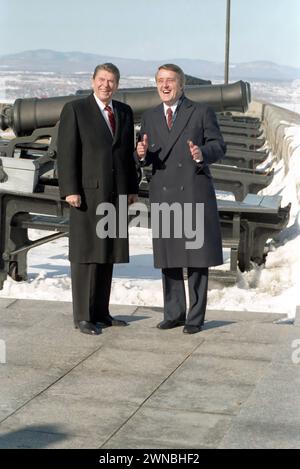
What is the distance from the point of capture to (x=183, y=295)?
676 cm

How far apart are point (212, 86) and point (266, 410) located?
7185 mm

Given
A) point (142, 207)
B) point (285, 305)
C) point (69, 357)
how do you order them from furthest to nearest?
1. point (142, 207)
2. point (285, 305)
3. point (69, 357)

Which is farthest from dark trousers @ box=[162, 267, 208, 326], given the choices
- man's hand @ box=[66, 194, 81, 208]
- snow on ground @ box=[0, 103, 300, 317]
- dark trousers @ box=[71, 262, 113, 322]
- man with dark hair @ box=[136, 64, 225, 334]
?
snow on ground @ box=[0, 103, 300, 317]

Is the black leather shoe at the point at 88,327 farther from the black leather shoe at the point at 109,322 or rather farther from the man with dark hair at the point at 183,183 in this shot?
the man with dark hair at the point at 183,183

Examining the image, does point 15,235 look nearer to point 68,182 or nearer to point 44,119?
point 44,119

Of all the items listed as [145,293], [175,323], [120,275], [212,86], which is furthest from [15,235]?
[175,323]

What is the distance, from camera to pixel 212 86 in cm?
1173

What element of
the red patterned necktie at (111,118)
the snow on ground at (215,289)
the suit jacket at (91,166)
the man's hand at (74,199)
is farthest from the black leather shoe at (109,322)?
the snow on ground at (215,289)

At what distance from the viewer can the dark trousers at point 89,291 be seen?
263 inches

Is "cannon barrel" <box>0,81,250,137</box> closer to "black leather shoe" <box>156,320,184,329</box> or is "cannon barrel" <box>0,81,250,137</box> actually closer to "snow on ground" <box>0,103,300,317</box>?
"snow on ground" <box>0,103,300,317</box>

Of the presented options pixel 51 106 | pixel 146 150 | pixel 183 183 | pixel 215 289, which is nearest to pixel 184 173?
pixel 183 183

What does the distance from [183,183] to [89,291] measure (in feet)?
2.71

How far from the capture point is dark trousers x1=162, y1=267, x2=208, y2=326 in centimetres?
665

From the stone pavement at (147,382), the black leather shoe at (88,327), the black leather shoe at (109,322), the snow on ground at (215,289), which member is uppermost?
the stone pavement at (147,382)
